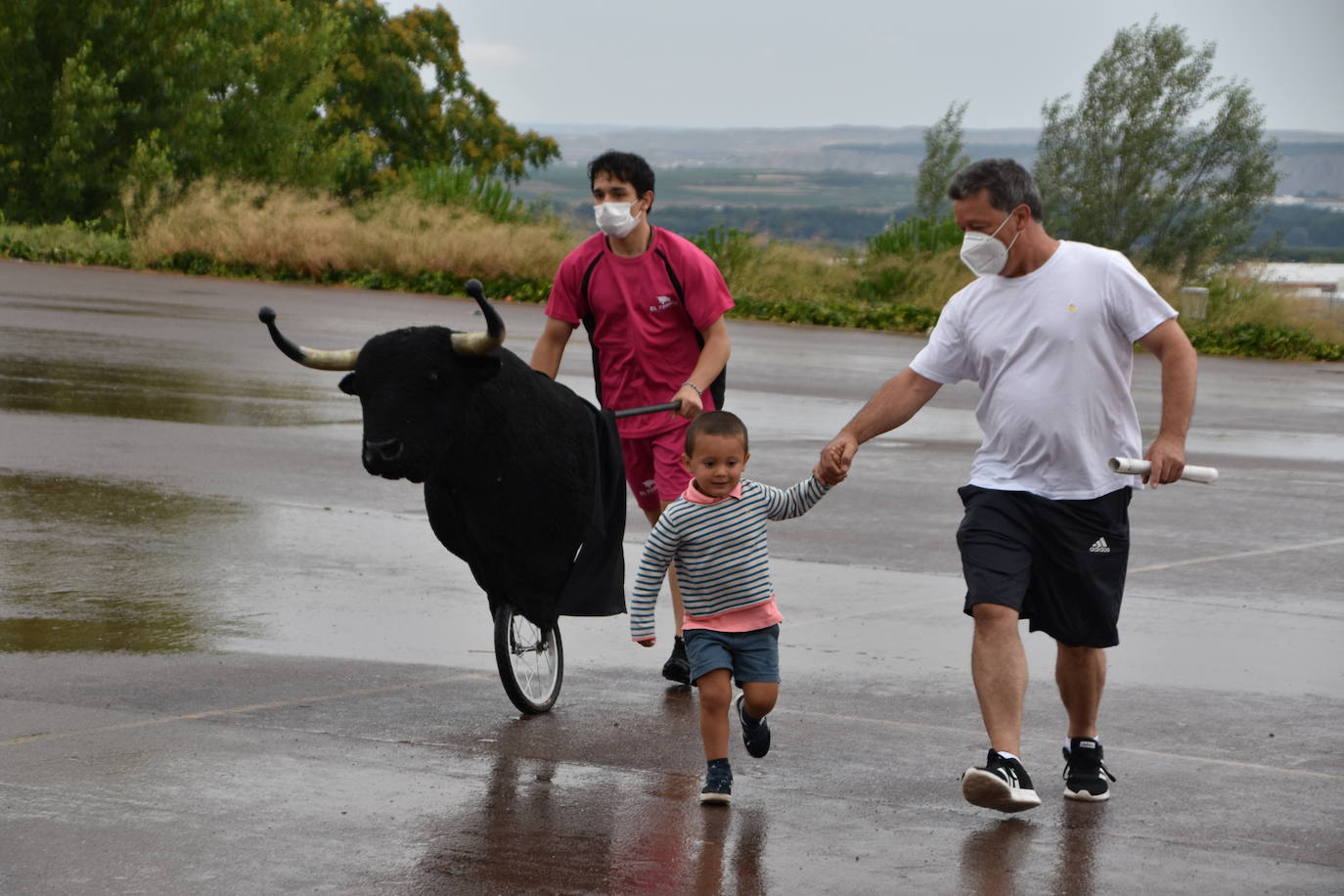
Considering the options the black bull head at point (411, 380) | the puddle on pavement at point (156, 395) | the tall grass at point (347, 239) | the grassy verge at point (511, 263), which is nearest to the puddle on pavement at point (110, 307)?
the grassy verge at point (511, 263)

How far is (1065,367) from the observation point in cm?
600

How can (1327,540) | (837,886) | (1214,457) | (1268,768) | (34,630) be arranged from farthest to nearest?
(1214,457) < (1327,540) < (34,630) < (1268,768) < (837,886)

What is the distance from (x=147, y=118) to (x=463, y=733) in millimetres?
38881

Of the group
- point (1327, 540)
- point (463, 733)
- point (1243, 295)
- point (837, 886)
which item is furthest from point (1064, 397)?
point (1243, 295)

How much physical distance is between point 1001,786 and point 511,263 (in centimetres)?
2823

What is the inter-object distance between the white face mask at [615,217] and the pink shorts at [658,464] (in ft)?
2.54

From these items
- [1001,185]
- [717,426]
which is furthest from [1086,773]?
[1001,185]

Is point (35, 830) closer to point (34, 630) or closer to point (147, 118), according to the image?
point (34, 630)

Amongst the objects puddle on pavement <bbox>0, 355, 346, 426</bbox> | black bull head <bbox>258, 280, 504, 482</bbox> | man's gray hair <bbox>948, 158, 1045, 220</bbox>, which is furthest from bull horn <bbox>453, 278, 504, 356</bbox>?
puddle on pavement <bbox>0, 355, 346, 426</bbox>

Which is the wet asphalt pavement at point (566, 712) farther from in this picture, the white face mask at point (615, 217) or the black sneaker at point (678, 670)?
the white face mask at point (615, 217)

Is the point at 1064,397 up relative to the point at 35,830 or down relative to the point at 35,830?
up

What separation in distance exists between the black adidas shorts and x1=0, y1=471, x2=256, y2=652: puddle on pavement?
3.27 meters

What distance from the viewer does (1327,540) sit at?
11.6 metres

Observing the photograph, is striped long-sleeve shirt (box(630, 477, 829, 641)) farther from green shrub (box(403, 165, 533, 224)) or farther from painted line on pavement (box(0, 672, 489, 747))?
green shrub (box(403, 165, 533, 224))
